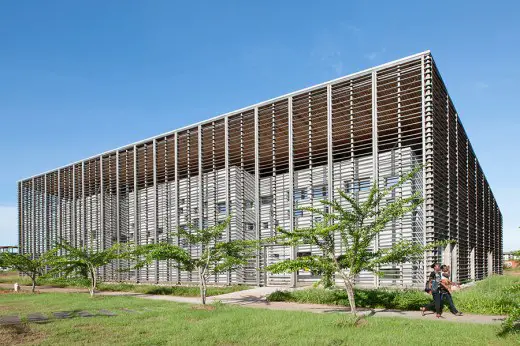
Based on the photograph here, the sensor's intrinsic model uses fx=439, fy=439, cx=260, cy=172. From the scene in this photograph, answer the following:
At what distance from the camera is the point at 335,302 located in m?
16.9

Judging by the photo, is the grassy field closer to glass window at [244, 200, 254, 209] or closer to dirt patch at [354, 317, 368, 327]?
dirt patch at [354, 317, 368, 327]

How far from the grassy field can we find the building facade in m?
6.15

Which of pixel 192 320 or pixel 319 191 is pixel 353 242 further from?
pixel 319 191

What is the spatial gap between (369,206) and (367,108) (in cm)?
1099

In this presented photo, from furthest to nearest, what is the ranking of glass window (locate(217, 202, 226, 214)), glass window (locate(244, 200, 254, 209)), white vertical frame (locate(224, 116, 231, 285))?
glass window (locate(217, 202, 226, 214))
glass window (locate(244, 200, 254, 209))
white vertical frame (locate(224, 116, 231, 285))

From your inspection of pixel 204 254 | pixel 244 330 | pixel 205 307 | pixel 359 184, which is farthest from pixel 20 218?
pixel 244 330

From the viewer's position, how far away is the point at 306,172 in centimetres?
2383

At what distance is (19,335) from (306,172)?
1590cm

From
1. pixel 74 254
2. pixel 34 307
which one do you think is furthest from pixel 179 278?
pixel 34 307

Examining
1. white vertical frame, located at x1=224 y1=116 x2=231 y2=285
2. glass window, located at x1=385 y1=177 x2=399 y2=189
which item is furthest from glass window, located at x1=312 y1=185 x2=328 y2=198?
white vertical frame, located at x1=224 y1=116 x2=231 y2=285

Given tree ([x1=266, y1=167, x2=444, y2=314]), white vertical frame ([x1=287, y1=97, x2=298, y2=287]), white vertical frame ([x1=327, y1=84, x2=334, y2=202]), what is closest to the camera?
tree ([x1=266, y1=167, x2=444, y2=314])

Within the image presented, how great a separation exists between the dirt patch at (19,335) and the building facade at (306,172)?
8638 mm

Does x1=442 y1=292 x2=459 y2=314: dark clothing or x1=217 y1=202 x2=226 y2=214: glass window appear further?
x1=217 y1=202 x2=226 y2=214: glass window

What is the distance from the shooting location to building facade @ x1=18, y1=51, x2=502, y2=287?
66.3ft
